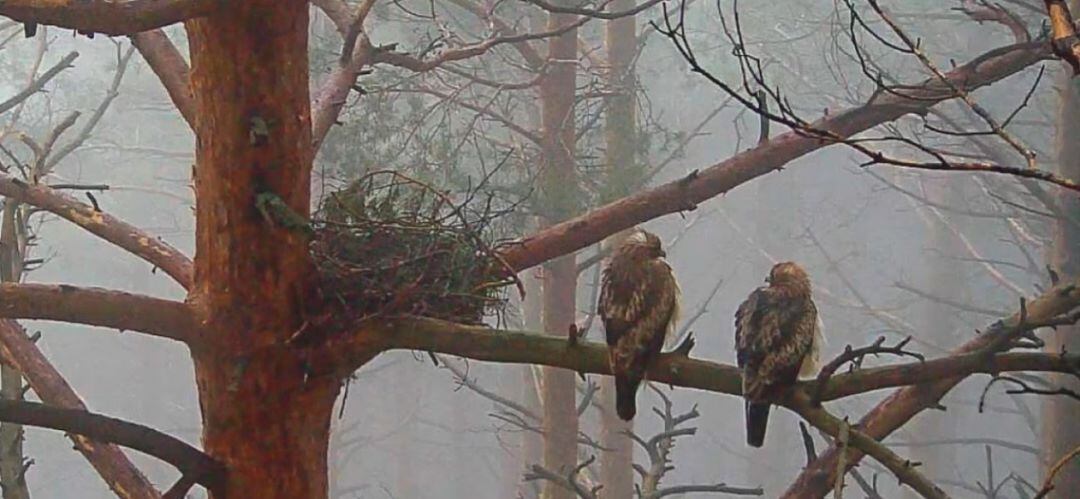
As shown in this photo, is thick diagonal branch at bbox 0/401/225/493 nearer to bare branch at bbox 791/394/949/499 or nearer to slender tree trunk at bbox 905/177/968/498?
bare branch at bbox 791/394/949/499

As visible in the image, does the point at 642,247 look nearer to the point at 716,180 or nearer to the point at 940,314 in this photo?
the point at 716,180

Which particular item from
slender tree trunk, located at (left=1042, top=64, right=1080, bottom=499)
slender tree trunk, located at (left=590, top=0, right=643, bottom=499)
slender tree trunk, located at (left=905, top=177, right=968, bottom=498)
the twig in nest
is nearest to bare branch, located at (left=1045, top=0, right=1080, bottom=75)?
the twig in nest

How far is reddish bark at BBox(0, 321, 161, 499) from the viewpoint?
2176 millimetres

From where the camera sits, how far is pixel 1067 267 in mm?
3926

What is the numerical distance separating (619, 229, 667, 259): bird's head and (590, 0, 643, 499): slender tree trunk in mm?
2309

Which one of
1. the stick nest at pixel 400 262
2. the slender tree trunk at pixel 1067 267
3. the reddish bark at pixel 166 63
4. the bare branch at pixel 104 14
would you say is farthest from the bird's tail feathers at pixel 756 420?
the slender tree trunk at pixel 1067 267

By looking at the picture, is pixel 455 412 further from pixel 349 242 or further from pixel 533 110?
pixel 349 242

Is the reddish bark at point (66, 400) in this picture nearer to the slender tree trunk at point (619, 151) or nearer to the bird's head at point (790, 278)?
the bird's head at point (790, 278)

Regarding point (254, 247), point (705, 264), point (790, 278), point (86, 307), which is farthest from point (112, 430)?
point (705, 264)

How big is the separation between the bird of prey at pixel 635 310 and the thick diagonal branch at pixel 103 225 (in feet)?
2.95

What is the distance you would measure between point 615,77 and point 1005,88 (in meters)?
5.43

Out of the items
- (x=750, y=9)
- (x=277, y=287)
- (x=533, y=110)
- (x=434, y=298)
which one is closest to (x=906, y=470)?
(x=434, y=298)

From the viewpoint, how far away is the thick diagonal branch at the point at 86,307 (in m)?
1.63

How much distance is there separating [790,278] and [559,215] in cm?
260
